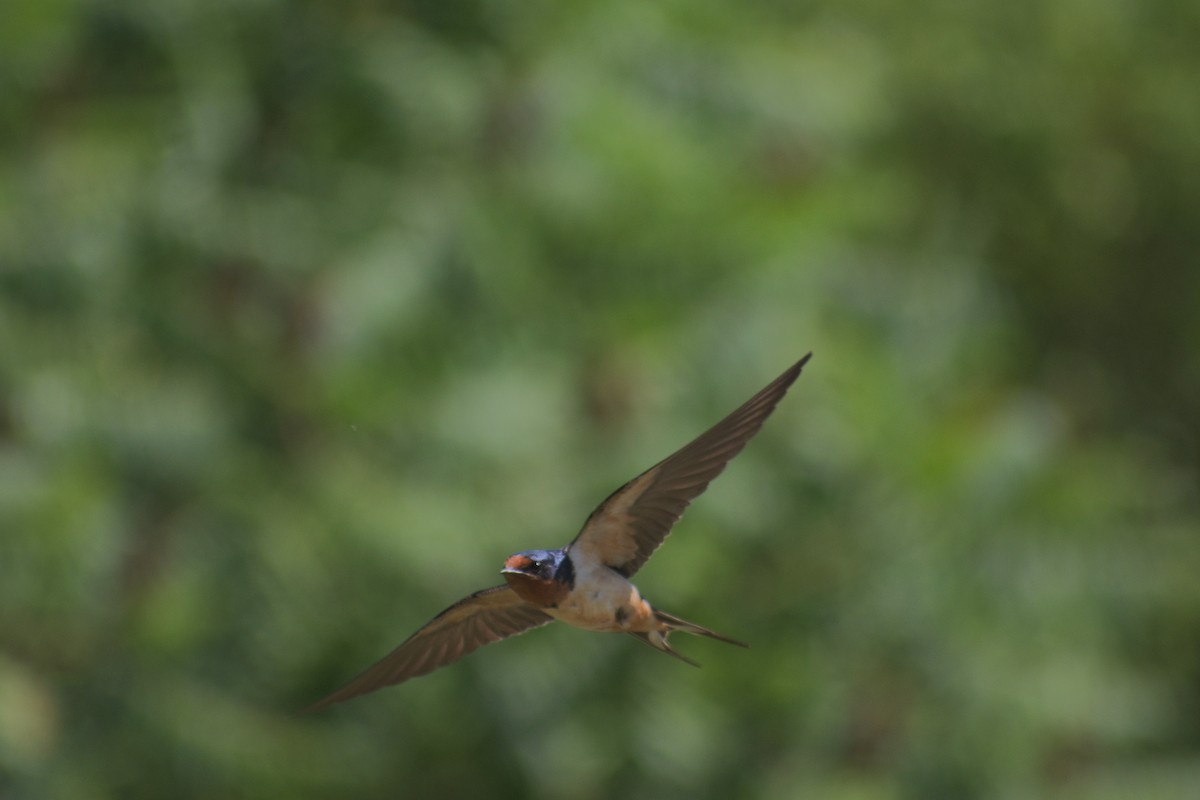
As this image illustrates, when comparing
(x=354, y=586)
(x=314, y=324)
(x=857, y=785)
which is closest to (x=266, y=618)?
(x=354, y=586)

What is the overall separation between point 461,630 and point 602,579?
0.24 metres

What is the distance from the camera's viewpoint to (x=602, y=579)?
4.44 ft

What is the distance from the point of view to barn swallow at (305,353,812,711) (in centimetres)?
129

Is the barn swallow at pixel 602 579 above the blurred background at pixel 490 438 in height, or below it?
below

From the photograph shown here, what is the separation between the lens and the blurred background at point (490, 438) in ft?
14.9

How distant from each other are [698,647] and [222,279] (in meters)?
1.88

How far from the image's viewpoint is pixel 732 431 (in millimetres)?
1324

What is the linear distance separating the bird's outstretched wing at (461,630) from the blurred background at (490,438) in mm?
2929

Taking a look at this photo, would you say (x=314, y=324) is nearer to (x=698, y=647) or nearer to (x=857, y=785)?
(x=698, y=647)

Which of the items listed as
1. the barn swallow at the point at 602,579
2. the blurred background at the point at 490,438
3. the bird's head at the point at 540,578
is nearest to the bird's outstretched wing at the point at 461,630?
the barn swallow at the point at 602,579

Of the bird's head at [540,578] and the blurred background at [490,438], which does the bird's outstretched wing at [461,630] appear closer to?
the bird's head at [540,578]

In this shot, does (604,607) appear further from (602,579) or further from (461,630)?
(461,630)

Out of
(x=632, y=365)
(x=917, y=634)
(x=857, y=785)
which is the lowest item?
(x=857, y=785)

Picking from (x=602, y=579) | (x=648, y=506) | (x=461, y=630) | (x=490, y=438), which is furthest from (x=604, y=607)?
(x=490, y=438)
